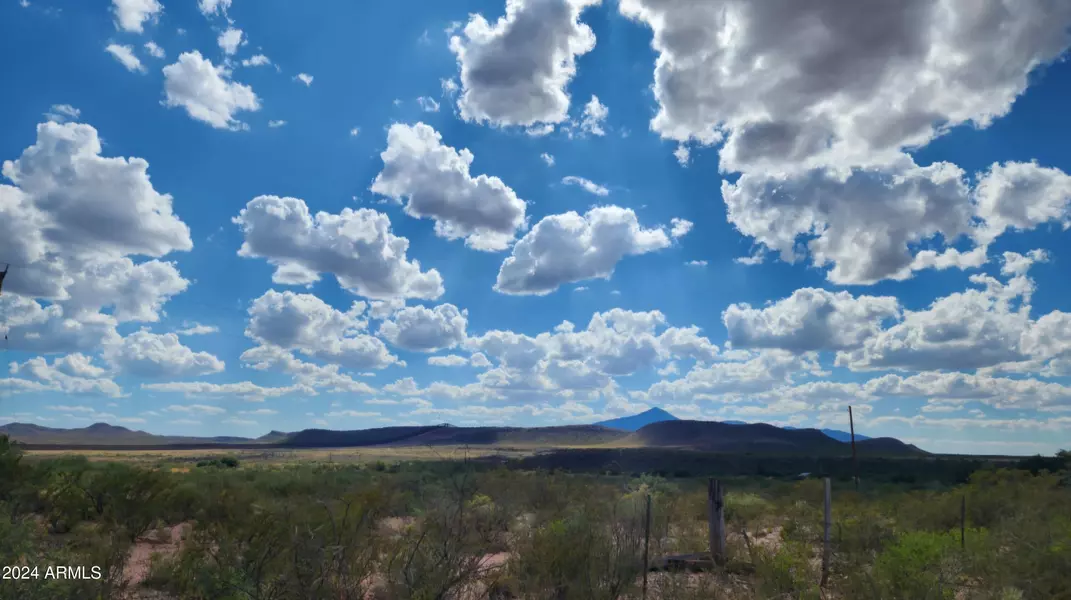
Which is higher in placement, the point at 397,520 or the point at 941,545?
the point at 941,545

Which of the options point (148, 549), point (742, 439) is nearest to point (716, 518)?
point (148, 549)

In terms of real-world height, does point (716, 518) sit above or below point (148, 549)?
above

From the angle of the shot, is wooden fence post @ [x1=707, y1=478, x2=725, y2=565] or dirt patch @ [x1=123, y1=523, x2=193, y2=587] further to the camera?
wooden fence post @ [x1=707, y1=478, x2=725, y2=565]

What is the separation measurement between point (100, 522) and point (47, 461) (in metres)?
4.88

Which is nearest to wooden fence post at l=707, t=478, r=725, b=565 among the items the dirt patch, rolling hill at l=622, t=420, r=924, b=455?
the dirt patch

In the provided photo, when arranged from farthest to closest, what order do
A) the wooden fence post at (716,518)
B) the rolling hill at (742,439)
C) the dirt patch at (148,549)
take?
the rolling hill at (742,439), the wooden fence post at (716,518), the dirt patch at (148,549)

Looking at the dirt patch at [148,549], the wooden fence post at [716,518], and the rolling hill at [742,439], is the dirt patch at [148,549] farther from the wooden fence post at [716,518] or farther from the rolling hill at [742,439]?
the rolling hill at [742,439]

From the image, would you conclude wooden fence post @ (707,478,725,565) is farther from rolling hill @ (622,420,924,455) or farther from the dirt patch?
rolling hill @ (622,420,924,455)

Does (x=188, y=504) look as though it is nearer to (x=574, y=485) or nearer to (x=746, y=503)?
(x=574, y=485)

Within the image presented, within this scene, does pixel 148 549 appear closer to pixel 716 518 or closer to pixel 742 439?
pixel 716 518

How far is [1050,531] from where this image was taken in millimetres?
13359

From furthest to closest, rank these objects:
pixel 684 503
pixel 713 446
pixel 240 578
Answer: pixel 713 446, pixel 684 503, pixel 240 578

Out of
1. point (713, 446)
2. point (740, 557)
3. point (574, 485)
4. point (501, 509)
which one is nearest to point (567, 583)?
point (740, 557)

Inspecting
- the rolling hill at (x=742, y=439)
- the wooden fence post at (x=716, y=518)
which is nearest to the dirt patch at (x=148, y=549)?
the wooden fence post at (x=716, y=518)
